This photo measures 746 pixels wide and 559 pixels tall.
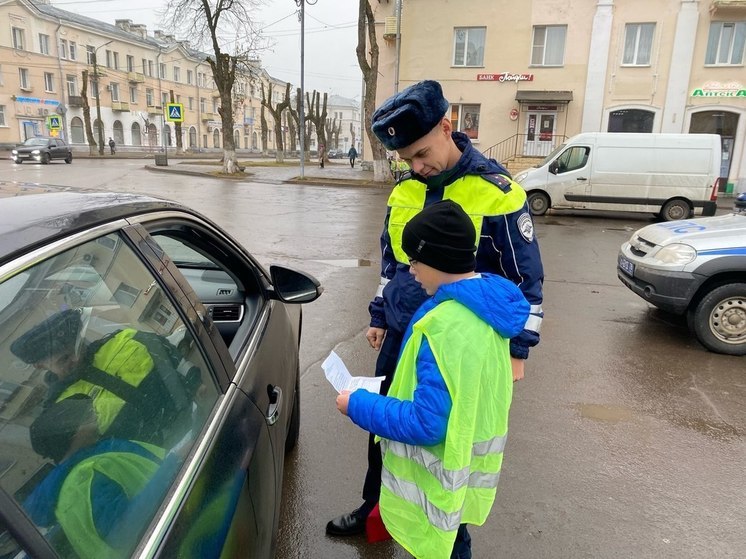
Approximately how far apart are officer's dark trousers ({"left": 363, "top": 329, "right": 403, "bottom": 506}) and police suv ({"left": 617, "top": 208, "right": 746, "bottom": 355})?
3710mm

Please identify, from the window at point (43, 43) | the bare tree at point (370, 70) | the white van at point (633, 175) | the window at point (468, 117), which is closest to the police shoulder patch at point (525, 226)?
the white van at point (633, 175)

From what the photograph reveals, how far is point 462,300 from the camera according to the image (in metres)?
1.53

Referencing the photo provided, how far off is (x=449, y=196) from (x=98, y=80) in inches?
2277

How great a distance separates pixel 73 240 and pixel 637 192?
15.0 meters

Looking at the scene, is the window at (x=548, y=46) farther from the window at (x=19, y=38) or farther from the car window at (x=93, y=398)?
the window at (x=19, y=38)

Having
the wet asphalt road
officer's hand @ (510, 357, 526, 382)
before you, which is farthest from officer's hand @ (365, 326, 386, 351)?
the wet asphalt road

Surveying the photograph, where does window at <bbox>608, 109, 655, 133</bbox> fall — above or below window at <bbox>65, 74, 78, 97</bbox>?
below

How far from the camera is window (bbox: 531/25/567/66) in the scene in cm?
2353

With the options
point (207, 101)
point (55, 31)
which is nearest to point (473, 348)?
point (55, 31)

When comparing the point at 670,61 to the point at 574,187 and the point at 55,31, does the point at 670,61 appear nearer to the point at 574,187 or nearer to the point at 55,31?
the point at 574,187

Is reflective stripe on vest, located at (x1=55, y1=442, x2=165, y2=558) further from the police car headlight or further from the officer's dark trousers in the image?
the police car headlight

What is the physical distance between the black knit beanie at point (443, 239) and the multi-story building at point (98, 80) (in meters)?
32.6

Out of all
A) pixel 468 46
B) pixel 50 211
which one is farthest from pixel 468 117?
pixel 50 211

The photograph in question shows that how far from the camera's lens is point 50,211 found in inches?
49.8
